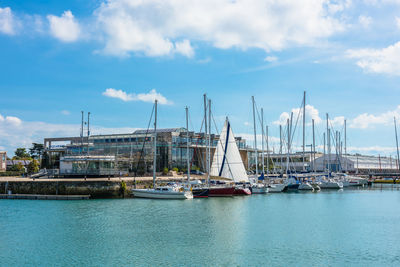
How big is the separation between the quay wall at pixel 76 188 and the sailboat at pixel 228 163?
16.3m

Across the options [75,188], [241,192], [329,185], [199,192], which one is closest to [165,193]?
[199,192]

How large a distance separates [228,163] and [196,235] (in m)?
38.1

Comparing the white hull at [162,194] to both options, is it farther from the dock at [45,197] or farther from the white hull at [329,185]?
the white hull at [329,185]

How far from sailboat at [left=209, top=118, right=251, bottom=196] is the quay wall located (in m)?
16.3

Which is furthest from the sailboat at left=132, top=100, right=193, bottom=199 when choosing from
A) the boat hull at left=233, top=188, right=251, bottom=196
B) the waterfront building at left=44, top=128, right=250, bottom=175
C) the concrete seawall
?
the waterfront building at left=44, top=128, right=250, bottom=175

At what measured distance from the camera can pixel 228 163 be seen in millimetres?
74750

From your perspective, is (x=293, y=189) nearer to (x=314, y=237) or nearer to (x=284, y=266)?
(x=314, y=237)

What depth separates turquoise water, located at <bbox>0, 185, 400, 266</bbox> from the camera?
29500 millimetres

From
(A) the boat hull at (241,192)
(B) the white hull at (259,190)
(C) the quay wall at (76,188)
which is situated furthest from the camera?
(B) the white hull at (259,190)

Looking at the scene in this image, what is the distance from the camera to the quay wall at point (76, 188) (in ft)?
228

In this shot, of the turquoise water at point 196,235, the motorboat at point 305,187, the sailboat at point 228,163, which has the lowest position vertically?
the turquoise water at point 196,235

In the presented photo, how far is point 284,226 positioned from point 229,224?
5.94 meters

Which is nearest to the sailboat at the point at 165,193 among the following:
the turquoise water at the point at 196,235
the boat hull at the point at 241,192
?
the turquoise water at the point at 196,235

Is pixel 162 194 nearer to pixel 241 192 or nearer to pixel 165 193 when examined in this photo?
pixel 165 193
